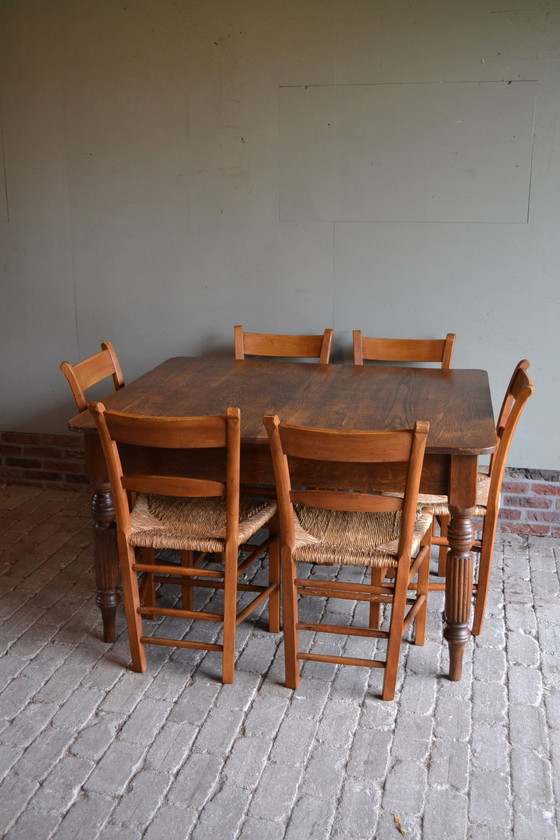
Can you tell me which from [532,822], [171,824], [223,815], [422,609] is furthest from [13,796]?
[422,609]

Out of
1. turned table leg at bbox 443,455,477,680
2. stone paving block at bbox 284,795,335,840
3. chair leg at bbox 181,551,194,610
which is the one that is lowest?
stone paving block at bbox 284,795,335,840

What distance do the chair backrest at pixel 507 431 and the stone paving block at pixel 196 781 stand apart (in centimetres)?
141

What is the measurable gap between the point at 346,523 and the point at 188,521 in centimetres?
59

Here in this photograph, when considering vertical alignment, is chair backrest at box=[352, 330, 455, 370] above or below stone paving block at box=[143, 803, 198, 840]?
above

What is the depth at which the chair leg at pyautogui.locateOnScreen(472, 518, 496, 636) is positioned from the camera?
3.34m

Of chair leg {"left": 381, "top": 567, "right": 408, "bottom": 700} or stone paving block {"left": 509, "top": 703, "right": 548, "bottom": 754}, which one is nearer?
stone paving block {"left": 509, "top": 703, "right": 548, "bottom": 754}

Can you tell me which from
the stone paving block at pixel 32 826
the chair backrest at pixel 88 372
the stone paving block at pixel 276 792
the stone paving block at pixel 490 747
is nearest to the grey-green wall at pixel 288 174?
the chair backrest at pixel 88 372

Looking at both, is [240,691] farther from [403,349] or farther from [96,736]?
[403,349]

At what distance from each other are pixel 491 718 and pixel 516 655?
0.44 metres

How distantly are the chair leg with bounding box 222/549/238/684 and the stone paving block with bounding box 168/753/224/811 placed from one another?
1.35 ft

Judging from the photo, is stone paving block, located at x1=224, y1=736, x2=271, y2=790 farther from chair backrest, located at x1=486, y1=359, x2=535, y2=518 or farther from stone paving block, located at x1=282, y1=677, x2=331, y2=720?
chair backrest, located at x1=486, y1=359, x2=535, y2=518

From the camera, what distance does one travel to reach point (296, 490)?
289 centimetres

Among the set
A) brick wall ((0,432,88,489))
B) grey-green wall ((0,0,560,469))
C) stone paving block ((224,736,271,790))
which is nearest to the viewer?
stone paving block ((224,736,271,790))

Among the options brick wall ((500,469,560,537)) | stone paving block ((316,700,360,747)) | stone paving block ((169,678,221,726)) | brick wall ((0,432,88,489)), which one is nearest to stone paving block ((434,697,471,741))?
stone paving block ((316,700,360,747))
